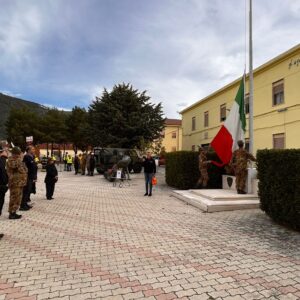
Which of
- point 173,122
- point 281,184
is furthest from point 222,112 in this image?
point 173,122

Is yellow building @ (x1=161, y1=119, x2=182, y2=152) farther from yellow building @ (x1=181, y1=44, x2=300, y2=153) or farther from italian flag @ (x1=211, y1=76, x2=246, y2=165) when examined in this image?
italian flag @ (x1=211, y1=76, x2=246, y2=165)

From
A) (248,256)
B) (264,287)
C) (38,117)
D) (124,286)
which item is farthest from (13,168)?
(38,117)

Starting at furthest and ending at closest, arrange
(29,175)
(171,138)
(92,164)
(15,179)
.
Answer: (171,138) → (92,164) → (29,175) → (15,179)

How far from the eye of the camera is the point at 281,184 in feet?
22.5

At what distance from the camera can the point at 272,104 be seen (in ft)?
66.7

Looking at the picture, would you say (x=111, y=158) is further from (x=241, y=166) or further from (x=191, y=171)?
(x=241, y=166)

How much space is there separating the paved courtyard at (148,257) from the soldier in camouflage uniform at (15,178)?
414 mm

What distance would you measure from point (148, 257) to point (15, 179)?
4354mm

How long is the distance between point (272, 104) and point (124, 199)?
514 inches

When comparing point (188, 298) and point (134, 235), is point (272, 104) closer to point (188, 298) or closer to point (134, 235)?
point (134, 235)

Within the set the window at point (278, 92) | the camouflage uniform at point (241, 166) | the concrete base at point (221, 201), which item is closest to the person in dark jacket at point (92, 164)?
the window at point (278, 92)

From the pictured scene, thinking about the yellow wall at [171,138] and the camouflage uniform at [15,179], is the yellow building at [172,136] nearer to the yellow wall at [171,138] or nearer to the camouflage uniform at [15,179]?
the yellow wall at [171,138]

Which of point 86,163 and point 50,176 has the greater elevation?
point 86,163

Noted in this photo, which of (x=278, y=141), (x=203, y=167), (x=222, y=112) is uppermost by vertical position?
(x=222, y=112)
